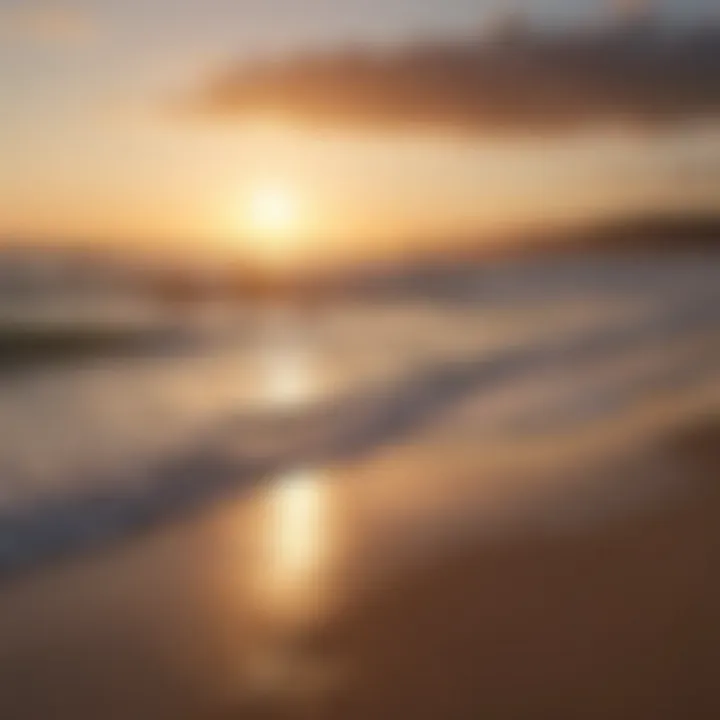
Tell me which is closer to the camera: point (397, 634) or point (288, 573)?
point (397, 634)

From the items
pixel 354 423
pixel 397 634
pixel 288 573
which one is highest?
pixel 354 423

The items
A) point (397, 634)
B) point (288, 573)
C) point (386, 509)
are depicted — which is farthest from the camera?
point (386, 509)

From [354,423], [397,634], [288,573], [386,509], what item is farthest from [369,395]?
[397,634]

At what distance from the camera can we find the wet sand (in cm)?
88

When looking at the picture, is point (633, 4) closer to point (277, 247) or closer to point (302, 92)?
point (302, 92)

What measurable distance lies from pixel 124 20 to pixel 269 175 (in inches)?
11.2

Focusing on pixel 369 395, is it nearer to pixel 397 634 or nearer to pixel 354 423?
pixel 354 423

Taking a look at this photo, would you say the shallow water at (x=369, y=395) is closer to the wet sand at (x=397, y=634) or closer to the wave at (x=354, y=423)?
the wave at (x=354, y=423)

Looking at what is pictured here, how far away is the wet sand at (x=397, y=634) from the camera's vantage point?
88 cm

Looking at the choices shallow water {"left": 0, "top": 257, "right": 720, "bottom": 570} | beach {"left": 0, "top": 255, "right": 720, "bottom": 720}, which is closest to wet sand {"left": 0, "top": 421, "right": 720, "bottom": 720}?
beach {"left": 0, "top": 255, "right": 720, "bottom": 720}

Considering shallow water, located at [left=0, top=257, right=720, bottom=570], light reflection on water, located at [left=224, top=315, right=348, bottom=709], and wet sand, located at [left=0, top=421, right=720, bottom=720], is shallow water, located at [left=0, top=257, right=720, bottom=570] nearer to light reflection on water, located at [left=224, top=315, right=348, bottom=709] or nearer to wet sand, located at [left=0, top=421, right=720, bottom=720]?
light reflection on water, located at [left=224, top=315, right=348, bottom=709]

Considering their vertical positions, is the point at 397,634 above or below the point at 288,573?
below

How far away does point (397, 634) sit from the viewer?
97 cm

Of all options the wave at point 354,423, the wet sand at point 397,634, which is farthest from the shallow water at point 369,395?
the wet sand at point 397,634
